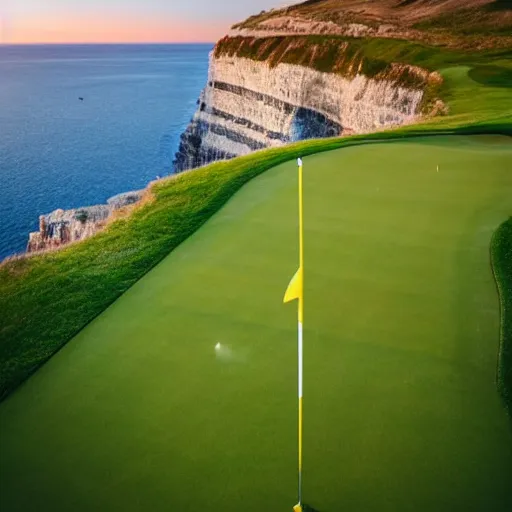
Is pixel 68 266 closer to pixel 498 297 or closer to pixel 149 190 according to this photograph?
pixel 149 190

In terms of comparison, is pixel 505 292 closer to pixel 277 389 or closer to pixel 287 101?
pixel 277 389

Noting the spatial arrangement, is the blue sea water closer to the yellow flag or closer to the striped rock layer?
the striped rock layer

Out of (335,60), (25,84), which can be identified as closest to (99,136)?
(335,60)

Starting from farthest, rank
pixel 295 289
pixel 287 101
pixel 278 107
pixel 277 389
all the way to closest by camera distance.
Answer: pixel 278 107
pixel 287 101
pixel 277 389
pixel 295 289

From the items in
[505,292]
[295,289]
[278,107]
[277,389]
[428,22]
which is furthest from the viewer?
[428,22]

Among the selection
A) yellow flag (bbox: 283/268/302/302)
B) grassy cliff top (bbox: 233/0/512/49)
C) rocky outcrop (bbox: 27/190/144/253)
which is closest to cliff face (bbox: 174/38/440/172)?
grassy cliff top (bbox: 233/0/512/49)

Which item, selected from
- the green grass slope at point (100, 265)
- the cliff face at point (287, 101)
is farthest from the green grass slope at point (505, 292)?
the cliff face at point (287, 101)

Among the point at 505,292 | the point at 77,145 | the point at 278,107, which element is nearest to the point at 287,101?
the point at 278,107
